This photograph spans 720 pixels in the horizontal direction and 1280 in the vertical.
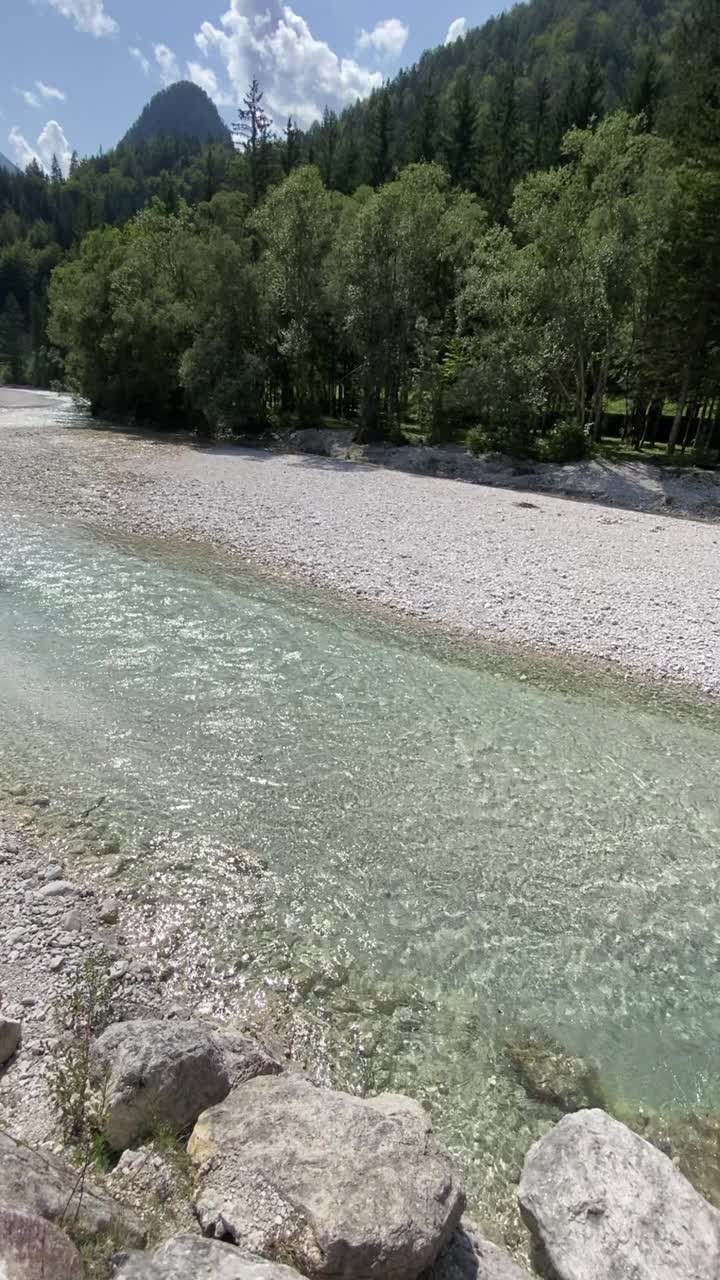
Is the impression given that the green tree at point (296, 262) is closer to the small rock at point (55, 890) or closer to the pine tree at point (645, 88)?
the small rock at point (55, 890)

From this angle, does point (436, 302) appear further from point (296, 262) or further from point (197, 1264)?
point (197, 1264)

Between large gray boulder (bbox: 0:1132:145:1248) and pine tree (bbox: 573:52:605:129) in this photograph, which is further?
pine tree (bbox: 573:52:605:129)

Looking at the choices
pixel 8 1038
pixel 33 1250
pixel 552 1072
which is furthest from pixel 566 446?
pixel 33 1250

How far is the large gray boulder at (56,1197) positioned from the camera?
8.72 feet

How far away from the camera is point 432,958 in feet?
18.9

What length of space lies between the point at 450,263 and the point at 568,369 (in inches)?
328

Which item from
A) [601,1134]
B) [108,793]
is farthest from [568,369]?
[601,1134]

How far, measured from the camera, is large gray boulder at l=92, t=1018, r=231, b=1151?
141 inches

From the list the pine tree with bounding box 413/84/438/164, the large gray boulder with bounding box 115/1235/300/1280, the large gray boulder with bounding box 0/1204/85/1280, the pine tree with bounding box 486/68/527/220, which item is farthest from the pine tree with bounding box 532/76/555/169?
the large gray boulder with bounding box 0/1204/85/1280

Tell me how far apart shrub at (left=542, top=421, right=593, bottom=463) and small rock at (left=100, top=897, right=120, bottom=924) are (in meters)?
28.1

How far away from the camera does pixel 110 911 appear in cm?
566

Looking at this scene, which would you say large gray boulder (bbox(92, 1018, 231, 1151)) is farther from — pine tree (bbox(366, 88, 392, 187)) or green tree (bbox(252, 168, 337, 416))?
pine tree (bbox(366, 88, 392, 187))

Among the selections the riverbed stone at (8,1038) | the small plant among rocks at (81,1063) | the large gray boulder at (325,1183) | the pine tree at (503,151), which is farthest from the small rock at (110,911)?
the pine tree at (503,151)

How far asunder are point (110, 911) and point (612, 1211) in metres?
4.05
